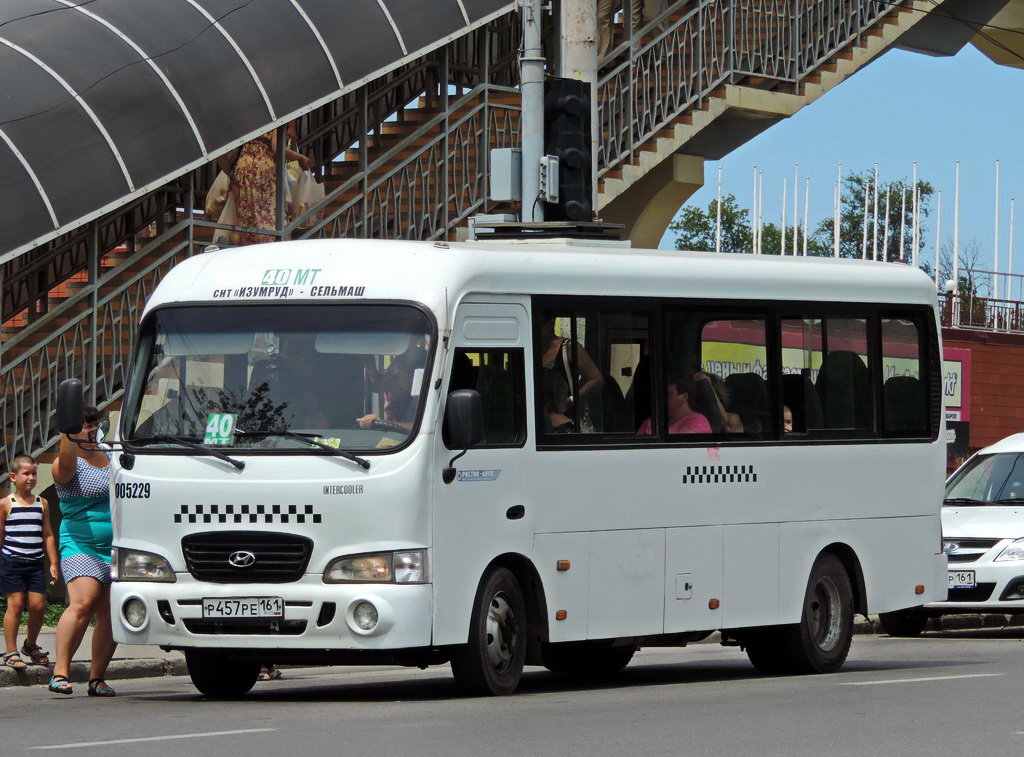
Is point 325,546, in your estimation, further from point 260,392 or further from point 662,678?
point 662,678

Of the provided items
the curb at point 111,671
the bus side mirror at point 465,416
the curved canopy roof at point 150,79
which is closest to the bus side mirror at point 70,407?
the bus side mirror at point 465,416

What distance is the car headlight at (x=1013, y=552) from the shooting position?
731 inches

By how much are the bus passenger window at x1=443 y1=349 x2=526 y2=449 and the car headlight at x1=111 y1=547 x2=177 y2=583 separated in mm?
1882

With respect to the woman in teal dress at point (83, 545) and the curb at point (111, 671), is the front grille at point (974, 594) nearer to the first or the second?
the curb at point (111, 671)

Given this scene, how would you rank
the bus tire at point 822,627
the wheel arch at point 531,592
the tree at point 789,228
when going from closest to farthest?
the wheel arch at point 531,592, the bus tire at point 822,627, the tree at point 789,228

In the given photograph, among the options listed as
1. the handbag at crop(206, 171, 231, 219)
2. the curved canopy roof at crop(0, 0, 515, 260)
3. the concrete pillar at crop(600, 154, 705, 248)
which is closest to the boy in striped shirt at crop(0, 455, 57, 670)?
the curved canopy roof at crop(0, 0, 515, 260)

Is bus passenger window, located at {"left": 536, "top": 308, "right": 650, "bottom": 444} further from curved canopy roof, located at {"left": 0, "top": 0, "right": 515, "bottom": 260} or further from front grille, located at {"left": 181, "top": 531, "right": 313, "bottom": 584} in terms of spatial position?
curved canopy roof, located at {"left": 0, "top": 0, "right": 515, "bottom": 260}

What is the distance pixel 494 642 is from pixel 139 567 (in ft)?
6.64

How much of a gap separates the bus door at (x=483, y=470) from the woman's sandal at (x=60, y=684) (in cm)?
279

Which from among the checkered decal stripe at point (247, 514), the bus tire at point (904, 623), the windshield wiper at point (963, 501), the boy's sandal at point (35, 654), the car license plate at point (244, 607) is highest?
the checkered decal stripe at point (247, 514)

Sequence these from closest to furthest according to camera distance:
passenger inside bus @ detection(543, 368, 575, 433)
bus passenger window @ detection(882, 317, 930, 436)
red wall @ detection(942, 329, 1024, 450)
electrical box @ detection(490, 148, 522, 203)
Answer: passenger inside bus @ detection(543, 368, 575, 433), bus passenger window @ detection(882, 317, 930, 436), electrical box @ detection(490, 148, 522, 203), red wall @ detection(942, 329, 1024, 450)

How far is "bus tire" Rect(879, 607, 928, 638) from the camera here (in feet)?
63.9

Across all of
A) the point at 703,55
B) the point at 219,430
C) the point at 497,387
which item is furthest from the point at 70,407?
the point at 703,55

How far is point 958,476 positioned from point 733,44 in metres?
8.02
